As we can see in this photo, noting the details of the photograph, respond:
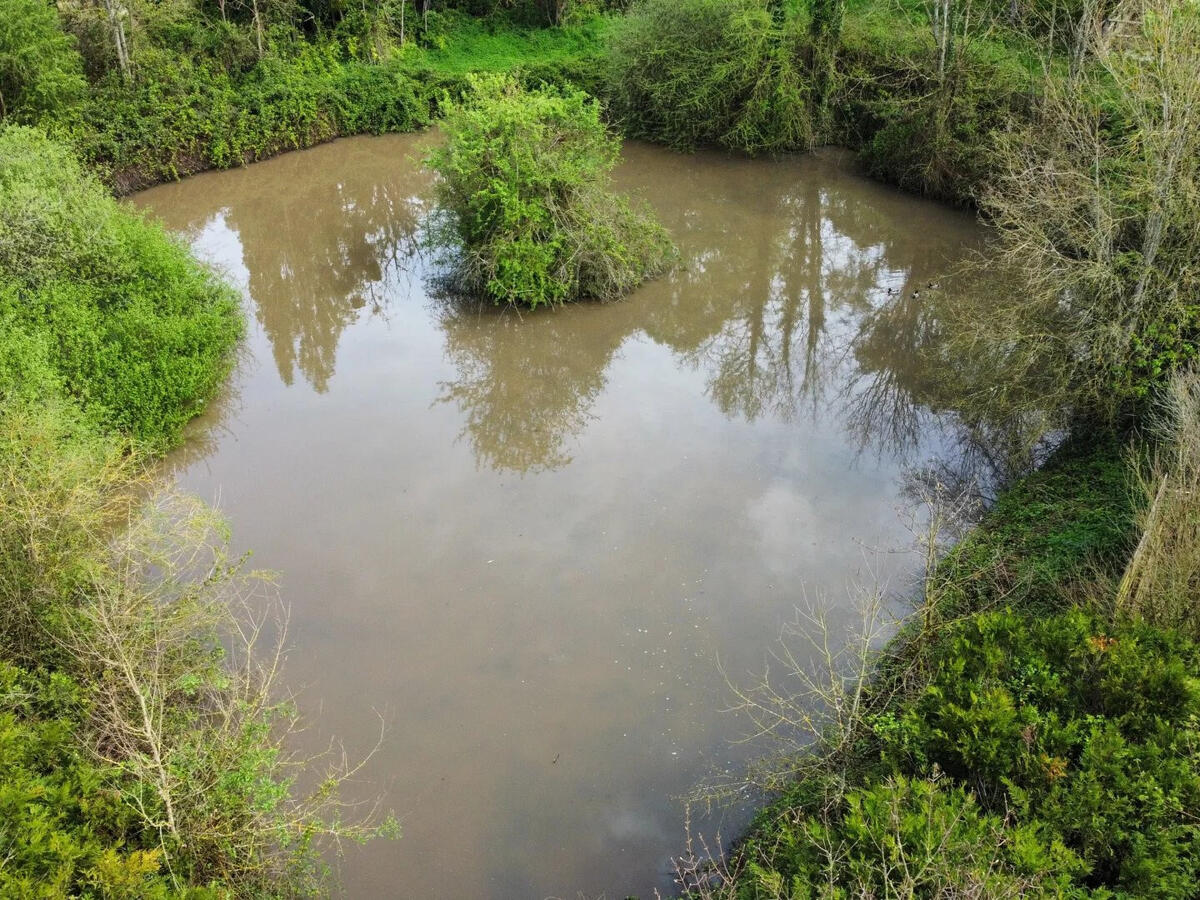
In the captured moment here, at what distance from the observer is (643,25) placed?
25.4 meters

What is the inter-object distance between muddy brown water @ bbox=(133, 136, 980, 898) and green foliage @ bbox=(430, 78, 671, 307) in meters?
0.84

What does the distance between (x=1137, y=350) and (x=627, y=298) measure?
9.39 m

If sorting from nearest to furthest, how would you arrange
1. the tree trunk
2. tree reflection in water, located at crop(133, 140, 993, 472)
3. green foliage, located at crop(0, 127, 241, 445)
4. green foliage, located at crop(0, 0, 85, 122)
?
green foliage, located at crop(0, 127, 241, 445) < tree reflection in water, located at crop(133, 140, 993, 472) < green foliage, located at crop(0, 0, 85, 122) < the tree trunk

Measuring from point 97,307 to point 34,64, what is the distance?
449 inches

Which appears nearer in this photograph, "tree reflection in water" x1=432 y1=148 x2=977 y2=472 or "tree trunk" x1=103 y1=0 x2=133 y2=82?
"tree reflection in water" x1=432 y1=148 x2=977 y2=472

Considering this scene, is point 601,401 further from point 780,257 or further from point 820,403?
point 780,257

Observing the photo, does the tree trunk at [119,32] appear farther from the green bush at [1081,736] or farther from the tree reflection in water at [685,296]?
the green bush at [1081,736]

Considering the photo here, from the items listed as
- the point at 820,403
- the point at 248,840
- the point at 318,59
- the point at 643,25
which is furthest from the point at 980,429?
the point at 318,59

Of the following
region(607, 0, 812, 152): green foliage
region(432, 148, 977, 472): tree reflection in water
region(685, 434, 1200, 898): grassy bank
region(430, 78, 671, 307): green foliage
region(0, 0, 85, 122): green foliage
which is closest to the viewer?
region(685, 434, 1200, 898): grassy bank

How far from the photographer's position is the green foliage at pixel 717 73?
78.5 ft

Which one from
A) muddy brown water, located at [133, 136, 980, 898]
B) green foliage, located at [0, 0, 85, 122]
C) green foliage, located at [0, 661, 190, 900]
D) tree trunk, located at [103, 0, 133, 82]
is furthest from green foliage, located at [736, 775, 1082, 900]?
tree trunk, located at [103, 0, 133, 82]

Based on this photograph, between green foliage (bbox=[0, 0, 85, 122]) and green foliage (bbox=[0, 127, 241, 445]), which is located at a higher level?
green foliage (bbox=[0, 0, 85, 122])

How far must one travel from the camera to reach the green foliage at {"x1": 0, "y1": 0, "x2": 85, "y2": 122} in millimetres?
21344

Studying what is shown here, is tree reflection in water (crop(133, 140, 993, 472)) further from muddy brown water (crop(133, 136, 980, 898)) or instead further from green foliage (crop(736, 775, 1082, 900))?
green foliage (crop(736, 775, 1082, 900))
